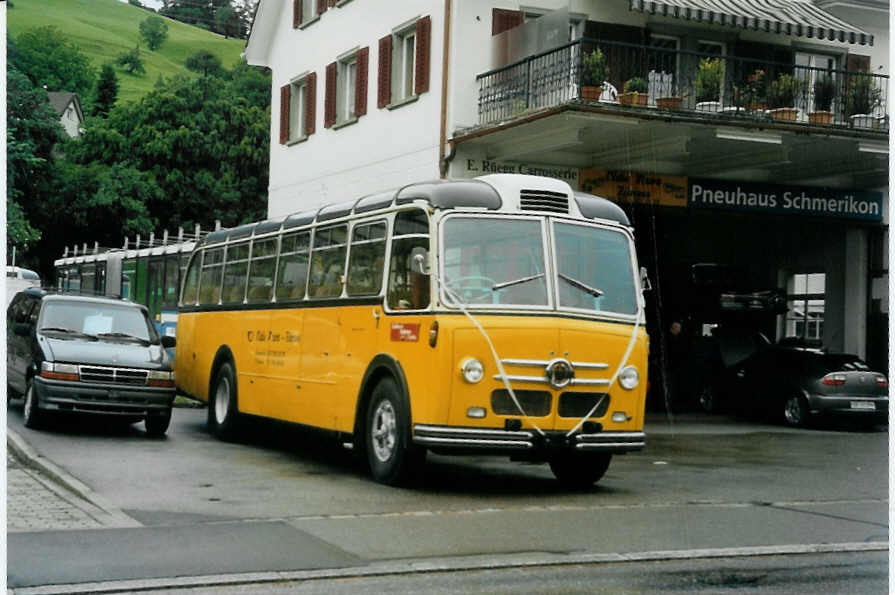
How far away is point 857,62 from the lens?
89.6 feet

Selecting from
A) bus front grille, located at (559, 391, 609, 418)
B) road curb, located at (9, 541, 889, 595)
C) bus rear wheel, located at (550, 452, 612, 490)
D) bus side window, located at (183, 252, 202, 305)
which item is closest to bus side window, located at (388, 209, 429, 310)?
bus front grille, located at (559, 391, 609, 418)

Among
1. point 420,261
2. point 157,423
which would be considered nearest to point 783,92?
point 157,423

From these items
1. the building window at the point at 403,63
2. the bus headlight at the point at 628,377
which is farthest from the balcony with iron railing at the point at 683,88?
the bus headlight at the point at 628,377

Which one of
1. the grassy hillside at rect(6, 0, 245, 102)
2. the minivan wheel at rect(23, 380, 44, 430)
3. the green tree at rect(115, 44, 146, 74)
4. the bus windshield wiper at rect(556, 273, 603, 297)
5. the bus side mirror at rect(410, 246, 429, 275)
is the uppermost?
the grassy hillside at rect(6, 0, 245, 102)

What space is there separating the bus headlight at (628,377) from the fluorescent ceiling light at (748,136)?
33.5 ft

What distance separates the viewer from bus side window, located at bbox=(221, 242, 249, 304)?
17.4 m

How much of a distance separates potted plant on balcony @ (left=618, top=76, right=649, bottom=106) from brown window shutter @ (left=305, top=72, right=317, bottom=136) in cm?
1140

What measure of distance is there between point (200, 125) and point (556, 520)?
57911 millimetres

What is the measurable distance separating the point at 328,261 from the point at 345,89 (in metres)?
16.4

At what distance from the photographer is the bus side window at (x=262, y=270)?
16.5 meters

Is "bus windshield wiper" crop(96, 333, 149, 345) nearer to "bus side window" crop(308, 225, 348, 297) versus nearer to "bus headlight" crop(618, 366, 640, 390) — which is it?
"bus side window" crop(308, 225, 348, 297)

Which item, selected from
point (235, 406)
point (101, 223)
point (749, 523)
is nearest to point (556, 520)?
point (749, 523)

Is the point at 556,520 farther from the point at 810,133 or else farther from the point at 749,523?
the point at 810,133

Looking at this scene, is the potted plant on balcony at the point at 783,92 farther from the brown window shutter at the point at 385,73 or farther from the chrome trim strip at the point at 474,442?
the chrome trim strip at the point at 474,442
